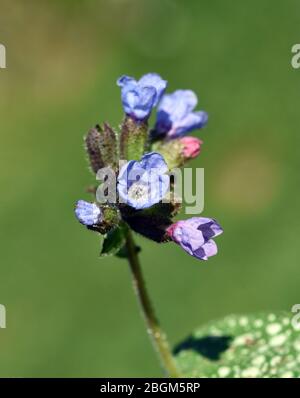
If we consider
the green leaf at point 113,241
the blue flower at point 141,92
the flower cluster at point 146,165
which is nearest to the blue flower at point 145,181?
the flower cluster at point 146,165

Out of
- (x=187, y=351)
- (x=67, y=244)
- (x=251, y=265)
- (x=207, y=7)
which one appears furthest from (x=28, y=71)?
(x=187, y=351)

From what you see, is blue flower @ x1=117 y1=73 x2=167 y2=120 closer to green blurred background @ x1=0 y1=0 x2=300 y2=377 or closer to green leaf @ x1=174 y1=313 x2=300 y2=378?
green leaf @ x1=174 y1=313 x2=300 y2=378

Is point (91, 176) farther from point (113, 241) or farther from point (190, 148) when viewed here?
point (113, 241)

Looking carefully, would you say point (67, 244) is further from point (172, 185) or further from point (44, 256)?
point (172, 185)

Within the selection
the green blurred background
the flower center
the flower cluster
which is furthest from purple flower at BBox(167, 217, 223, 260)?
the green blurred background

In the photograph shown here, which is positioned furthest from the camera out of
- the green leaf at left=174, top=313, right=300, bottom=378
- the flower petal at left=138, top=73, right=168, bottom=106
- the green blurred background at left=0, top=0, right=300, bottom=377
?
the green blurred background at left=0, top=0, right=300, bottom=377

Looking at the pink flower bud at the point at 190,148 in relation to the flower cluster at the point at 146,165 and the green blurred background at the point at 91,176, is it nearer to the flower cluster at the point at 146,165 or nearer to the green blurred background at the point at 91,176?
the flower cluster at the point at 146,165

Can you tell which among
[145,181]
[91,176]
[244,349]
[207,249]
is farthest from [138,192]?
[91,176]
